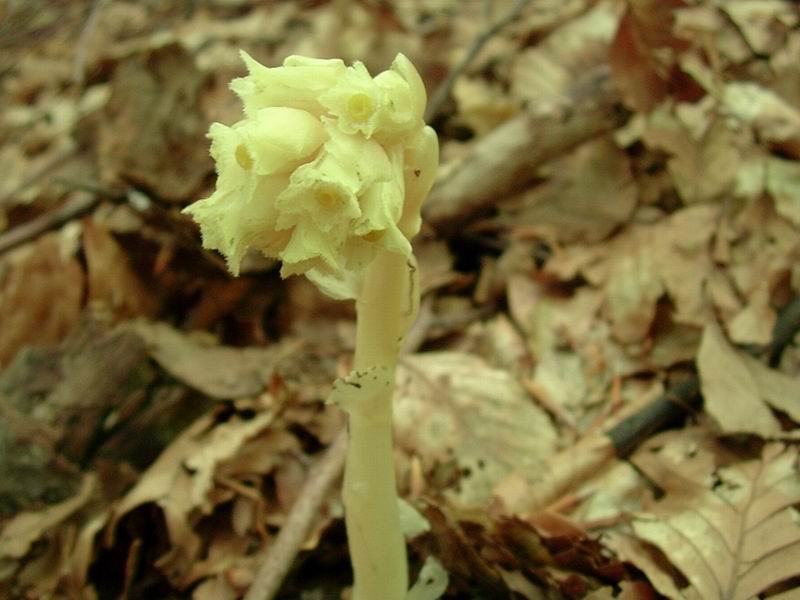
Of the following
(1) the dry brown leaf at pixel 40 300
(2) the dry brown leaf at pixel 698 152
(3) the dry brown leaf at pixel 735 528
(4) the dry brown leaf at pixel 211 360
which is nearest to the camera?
(3) the dry brown leaf at pixel 735 528

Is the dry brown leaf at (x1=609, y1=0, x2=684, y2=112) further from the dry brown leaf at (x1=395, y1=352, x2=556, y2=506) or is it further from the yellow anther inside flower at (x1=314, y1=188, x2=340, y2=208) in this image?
the yellow anther inside flower at (x1=314, y1=188, x2=340, y2=208)

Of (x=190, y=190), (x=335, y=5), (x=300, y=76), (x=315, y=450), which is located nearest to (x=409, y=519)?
(x=315, y=450)

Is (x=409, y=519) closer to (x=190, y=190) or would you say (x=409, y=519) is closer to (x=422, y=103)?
(x=422, y=103)

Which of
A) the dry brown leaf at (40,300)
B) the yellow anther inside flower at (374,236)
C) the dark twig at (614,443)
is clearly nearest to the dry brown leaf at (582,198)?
the dark twig at (614,443)

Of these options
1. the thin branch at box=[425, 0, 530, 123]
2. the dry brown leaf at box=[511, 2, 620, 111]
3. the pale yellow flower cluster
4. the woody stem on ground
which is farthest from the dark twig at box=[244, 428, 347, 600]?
the dry brown leaf at box=[511, 2, 620, 111]

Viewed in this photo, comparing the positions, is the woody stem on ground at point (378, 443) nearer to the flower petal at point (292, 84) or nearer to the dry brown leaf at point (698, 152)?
the flower petal at point (292, 84)

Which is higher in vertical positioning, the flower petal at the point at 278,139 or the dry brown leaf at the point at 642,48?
the flower petal at the point at 278,139
